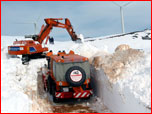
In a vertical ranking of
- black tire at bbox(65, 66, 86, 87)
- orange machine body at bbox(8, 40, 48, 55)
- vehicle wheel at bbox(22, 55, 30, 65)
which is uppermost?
orange machine body at bbox(8, 40, 48, 55)

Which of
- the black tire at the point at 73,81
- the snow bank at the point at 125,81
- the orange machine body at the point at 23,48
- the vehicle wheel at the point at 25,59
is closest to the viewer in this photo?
the snow bank at the point at 125,81

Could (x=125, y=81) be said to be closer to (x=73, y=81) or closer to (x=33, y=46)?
(x=73, y=81)

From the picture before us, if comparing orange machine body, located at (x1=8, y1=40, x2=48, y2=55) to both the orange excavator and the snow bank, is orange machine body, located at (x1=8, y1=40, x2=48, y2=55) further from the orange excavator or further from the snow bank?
the snow bank

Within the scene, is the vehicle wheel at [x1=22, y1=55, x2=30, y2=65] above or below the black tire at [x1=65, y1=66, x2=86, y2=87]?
above

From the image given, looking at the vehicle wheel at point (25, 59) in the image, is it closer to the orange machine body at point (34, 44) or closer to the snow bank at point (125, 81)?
the orange machine body at point (34, 44)

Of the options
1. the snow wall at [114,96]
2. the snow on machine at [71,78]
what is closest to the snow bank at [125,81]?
the snow wall at [114,96]

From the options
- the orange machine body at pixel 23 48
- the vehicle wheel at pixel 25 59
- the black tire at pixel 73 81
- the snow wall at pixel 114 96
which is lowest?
the snow wall at pixel 114 96

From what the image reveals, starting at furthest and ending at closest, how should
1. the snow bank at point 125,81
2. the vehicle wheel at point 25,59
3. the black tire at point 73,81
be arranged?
the vehicle wheel at point 25,59, the black tire at point 73,81, the snow bank at point 125,81

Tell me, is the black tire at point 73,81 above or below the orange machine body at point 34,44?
below

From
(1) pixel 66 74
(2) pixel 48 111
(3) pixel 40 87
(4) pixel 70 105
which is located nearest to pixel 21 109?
(2) pixel 48 111

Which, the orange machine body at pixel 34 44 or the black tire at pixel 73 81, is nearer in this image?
the black tire at pixel 73 81

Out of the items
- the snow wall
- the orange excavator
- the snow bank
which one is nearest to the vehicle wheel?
the orange excavator

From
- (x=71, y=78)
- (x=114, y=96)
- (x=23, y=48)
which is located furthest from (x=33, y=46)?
(x=114, y=96)

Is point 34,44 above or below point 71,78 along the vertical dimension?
above
